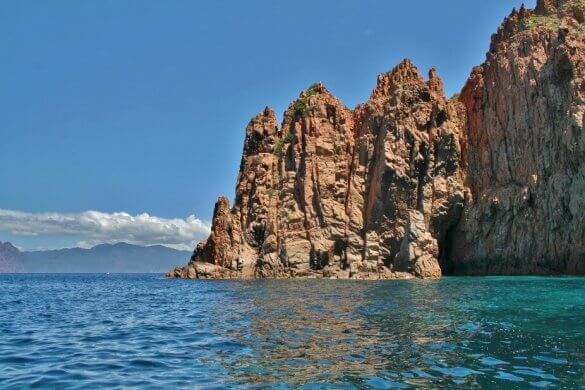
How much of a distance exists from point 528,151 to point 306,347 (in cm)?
6865

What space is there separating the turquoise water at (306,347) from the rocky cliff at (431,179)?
45.1 metres

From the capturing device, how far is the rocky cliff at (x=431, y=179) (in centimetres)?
7419

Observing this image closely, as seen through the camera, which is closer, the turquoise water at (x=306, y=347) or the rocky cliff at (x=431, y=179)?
the turquoise water at (x=306, y=347)

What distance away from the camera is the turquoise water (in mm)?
14281

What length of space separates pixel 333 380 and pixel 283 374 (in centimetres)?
158

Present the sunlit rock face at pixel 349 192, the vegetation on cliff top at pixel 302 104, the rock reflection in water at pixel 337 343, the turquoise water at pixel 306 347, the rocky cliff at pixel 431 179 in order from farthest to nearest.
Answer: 1. the vegetation on cliff top at pixel 302 104
2. the sunlit rock face at pixel 349 192
3. the rocky cliff at pixel 431 179
4. the rock reflection in water at pixel 337 343
5. the turquoise water at pixel 306 347

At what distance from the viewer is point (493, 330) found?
22.5 metres

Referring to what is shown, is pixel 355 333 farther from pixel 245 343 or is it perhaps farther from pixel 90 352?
pixel 90 352

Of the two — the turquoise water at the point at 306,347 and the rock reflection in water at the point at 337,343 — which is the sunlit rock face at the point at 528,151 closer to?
the turquoise water at the point at 306,347

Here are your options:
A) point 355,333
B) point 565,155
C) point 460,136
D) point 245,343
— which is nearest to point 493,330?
point 355,333

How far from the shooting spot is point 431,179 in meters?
84.9

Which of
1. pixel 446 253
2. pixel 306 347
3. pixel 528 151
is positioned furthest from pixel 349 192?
pixel 306 347

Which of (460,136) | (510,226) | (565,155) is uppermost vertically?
(460,136)

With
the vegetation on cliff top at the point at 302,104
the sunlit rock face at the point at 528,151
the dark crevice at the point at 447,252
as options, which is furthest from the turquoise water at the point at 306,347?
the vegetation on cliff top at the point at 302,104
